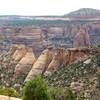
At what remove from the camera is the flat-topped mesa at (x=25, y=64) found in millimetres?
117812

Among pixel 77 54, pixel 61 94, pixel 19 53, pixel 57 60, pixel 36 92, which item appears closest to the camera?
pixel 36 92

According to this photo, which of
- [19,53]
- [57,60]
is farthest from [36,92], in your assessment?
[19,53]

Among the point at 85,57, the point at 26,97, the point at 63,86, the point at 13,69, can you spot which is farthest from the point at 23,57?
the point at 26,97

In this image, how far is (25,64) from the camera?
11844 centimetres

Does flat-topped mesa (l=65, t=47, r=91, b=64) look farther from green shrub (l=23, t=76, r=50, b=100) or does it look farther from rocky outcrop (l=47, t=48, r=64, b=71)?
green shrub (l=23, t=76, r=50, b=100)

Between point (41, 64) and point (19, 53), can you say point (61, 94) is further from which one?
point (19, 53)

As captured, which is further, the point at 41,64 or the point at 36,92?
the point at 41,64

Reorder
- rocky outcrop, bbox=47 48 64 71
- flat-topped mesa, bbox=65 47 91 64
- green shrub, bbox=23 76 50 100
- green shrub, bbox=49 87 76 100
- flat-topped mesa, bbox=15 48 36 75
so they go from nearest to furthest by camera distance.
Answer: green shrub, bbox=23 76 50 100
green shrub, bbox=49 87 76 100
flat-topped mesa, bbox=65 47 91 64
rocky outcrop, bbox=47 48 64 71
flat-topped mesa, bbox=15 48 36 75

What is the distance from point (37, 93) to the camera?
157ft

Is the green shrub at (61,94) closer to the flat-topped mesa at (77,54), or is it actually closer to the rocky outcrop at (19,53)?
the flat-topped mesa at (77,54)

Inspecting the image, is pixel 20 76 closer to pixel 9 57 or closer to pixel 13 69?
pixel 13 69

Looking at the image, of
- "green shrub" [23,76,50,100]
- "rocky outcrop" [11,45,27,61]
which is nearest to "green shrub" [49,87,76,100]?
"green shrub" [23,76,50,100]

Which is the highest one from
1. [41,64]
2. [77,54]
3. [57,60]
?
[77,54]

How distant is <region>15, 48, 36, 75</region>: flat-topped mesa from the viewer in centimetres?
11781
